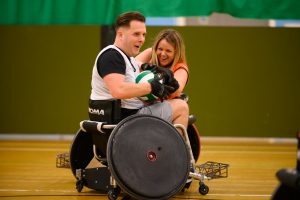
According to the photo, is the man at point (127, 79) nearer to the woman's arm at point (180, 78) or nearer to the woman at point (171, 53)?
the woman's arm at point (180, 78)

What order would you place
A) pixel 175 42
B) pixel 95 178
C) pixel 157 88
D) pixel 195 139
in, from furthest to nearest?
pixel 195 139 < pixel 175 42 < pixel 95 178 < pixel 157 88

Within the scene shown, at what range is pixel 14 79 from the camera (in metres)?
8.79

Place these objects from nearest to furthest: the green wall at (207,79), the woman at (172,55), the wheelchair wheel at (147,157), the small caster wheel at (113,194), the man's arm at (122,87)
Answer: the wheelchair wheel at (147,157) < the man's arm at (122,87) < the small caster wheel at (113,194) < the woman at (172,55) < the green wall at (207,79)

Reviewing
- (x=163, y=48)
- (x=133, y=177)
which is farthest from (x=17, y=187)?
(x=163, y=48)

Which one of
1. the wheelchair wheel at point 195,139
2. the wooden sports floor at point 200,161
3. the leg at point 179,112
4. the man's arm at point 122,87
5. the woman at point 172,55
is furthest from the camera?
the wheelchair wheel at point 195,139

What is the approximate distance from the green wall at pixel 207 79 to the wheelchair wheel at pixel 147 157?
4660mm

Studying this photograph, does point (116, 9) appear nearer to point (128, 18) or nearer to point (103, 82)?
point (128, 18)

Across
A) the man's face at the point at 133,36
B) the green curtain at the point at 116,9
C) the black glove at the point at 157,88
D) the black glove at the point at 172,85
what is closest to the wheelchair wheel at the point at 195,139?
the black glove at the point at 172,85

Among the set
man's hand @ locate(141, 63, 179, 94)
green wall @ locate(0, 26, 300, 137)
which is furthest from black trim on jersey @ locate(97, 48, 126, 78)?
green wall @ locate(0, 26, 300, 137)

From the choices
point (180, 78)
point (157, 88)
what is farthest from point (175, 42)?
point (157, 88)

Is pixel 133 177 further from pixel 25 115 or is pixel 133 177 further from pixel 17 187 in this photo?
pixel 25 115

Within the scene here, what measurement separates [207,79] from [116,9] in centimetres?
172

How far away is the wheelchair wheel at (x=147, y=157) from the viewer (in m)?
3.83

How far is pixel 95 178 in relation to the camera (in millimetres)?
4621
